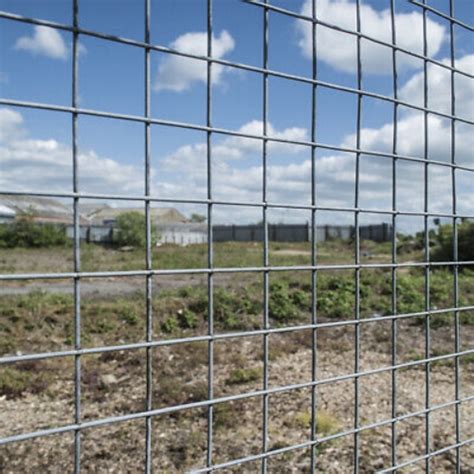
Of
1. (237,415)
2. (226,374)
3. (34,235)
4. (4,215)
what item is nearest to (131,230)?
(34,235)

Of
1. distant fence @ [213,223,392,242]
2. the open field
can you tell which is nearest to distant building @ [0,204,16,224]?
the open field

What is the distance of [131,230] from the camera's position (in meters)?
12.5

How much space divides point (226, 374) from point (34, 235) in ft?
29.3

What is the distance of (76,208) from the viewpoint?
1.05 m

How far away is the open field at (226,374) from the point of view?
2873 millimetres

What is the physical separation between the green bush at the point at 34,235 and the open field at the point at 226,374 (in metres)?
4.48

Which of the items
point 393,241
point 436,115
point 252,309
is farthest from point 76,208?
point 252,309

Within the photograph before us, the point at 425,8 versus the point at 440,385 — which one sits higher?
the point at 425,8

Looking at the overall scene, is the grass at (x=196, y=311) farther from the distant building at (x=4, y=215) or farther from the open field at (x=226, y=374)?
the distant building at (x=4, y=215)

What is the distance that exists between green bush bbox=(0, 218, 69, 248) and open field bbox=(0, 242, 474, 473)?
4478mm

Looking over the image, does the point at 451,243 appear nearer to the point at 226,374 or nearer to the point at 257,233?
the point at 226,374

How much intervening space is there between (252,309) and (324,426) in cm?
302

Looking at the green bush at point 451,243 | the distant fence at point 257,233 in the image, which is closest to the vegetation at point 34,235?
the distant fence at point 257,233

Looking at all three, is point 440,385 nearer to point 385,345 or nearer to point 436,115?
point 385,345
